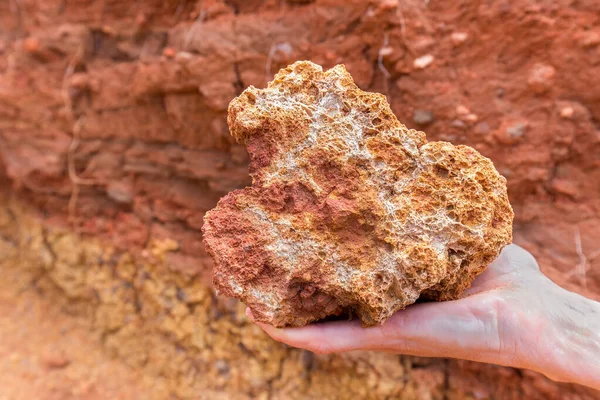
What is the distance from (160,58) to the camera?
246cm

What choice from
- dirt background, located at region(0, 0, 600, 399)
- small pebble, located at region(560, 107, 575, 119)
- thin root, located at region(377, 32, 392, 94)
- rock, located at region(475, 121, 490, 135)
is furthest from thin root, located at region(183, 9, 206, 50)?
small pebble, located at region(560, 107, 575, 119)

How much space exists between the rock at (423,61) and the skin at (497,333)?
3.65ft

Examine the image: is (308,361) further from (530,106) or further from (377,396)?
(530,106)

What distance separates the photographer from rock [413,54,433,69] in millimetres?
2027

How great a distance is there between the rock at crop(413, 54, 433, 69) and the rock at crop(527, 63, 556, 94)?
0.44 meters

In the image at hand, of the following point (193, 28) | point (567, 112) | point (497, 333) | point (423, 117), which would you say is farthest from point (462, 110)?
point (193, 28)

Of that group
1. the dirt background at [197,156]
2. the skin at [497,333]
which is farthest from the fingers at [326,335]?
the dirt background at [197,156]

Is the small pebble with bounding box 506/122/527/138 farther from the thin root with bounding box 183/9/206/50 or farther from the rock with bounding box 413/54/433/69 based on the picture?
the thin root with bounding box 183/9/206/50

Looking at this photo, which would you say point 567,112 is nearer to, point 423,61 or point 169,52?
point 423,61

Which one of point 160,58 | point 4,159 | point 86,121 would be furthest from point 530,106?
point 4,159

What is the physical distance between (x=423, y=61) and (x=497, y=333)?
49.7 inches

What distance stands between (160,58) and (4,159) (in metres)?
1.58

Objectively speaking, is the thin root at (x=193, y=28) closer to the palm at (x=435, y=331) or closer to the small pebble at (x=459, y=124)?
the small pebble at (x=459, y=124)

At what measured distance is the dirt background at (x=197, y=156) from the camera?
199 centimetres
